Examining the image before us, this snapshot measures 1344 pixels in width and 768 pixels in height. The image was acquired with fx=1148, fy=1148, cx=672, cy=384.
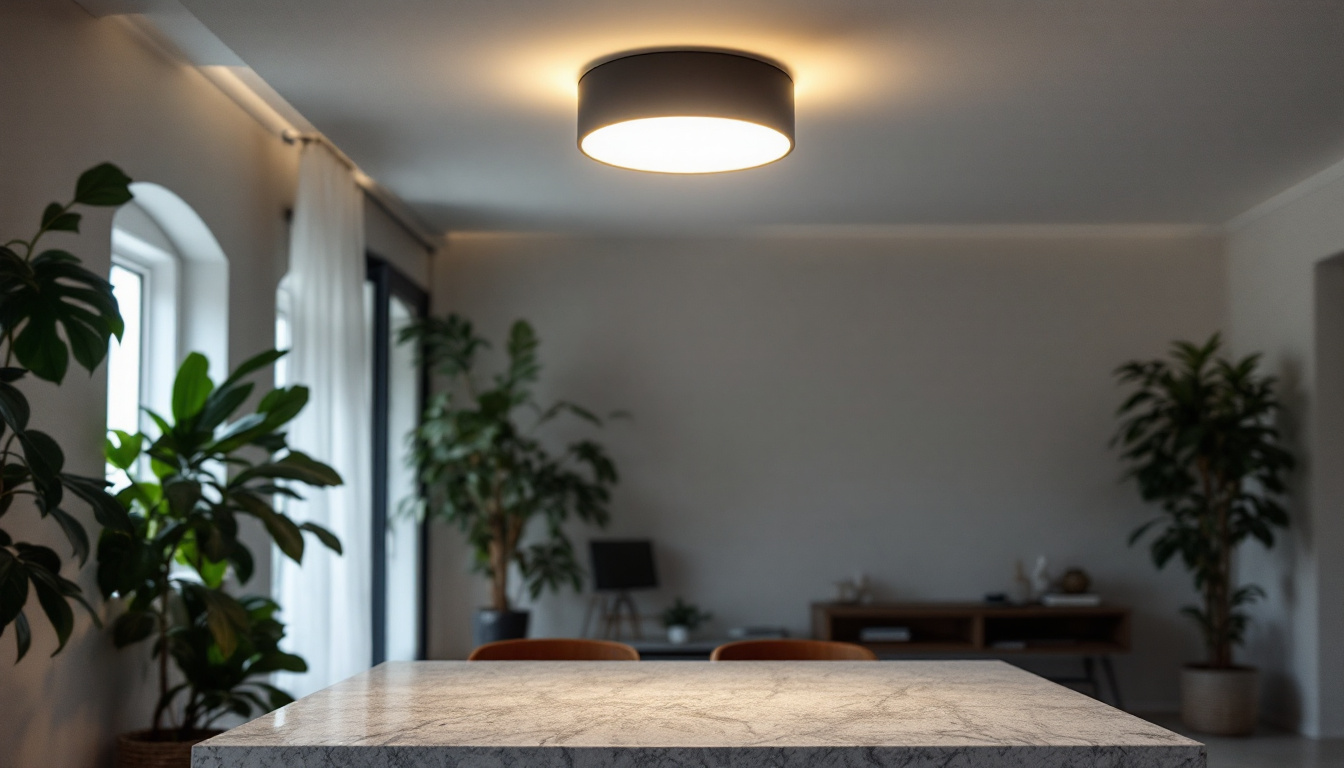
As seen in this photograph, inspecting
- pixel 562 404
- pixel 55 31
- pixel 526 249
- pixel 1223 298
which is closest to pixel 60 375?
pixel 55 31

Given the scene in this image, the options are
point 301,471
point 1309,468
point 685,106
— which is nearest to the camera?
point 301,471

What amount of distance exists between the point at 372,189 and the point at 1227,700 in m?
5.25

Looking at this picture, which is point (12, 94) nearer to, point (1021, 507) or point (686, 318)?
point (686, 318)

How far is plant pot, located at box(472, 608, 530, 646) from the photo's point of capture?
642 cm

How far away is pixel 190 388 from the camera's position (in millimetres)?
3633

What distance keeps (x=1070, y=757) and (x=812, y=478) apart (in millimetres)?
5234

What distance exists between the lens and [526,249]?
7359mm

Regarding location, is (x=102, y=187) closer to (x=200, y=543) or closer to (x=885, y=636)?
(x=200, y=543)

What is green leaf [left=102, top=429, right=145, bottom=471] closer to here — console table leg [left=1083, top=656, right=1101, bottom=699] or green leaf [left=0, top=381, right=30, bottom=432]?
green leaf [left=0, top=381, right=30, bottom=432]

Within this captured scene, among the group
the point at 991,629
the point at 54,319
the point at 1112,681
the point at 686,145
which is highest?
the point at 686,145

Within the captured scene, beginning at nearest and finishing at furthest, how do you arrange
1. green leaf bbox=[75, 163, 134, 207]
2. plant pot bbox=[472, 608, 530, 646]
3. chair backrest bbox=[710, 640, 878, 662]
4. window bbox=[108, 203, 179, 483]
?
green leaf bbox=[75, 163, 134, 207], chair backrest bbox=[710, 640, 878, 662], window bbox=[108, 203, 179, 483], plant pot bbox=[472, 608, 530, 646]

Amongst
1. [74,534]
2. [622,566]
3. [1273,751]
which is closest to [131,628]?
[74,534]

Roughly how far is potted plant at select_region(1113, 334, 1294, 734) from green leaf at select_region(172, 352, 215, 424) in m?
4.98

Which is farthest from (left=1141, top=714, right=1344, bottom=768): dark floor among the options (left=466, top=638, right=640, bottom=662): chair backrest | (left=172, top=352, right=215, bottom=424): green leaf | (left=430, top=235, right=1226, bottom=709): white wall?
(left=172, top=352, right=215, bottom=424): green leaf
